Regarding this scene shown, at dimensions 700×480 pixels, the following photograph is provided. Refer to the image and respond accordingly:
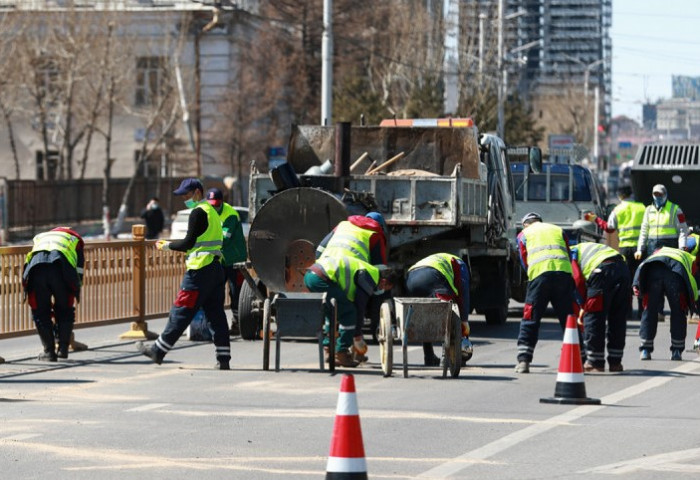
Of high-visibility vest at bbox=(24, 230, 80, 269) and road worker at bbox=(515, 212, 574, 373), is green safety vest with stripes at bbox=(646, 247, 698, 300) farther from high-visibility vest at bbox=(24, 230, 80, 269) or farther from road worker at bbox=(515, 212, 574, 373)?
high-visibility vest at bbox=(24, 230, 80, 269)

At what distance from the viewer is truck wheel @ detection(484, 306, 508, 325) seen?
70.5 ft

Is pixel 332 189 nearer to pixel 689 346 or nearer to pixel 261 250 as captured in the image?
pixel 261 250

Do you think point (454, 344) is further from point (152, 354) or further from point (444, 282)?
point (152, 354)

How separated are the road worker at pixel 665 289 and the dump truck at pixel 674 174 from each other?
34.6ft

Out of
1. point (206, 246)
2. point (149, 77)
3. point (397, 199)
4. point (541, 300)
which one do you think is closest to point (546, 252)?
point (541, 300)

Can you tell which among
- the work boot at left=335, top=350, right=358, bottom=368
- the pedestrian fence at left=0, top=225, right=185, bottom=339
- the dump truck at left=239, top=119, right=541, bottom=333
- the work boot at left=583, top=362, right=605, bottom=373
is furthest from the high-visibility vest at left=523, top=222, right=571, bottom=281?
the pedestrian fence at left=0, top=225, right=185, bottom=339

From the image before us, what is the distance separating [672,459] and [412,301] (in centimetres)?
505

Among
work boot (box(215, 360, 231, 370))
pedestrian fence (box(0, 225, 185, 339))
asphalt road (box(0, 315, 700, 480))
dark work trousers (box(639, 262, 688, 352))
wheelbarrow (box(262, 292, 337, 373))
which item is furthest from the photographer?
pedestrian fence (box(0, 225, 185, 339))

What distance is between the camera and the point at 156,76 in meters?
54.0

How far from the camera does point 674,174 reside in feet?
92.2

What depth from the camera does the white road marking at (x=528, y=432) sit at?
9641mm

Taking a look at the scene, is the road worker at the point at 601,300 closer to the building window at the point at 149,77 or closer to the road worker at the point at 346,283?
the road worker at the point at 346,283

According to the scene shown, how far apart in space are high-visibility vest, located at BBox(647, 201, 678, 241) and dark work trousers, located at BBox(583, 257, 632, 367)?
22.1ft

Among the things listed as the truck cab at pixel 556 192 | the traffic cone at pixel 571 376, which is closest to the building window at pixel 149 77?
the truck cab at pixel 556 192
